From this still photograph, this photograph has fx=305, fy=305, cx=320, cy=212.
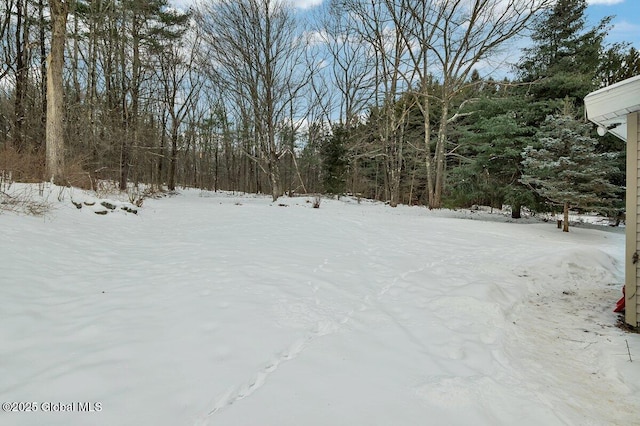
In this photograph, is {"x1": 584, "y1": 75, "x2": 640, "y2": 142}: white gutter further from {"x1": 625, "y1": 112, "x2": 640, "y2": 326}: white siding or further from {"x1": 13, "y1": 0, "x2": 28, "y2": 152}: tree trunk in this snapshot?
{"x1": 13, "y1": 0, "x2": 28, "y2": 152}: tree trunk

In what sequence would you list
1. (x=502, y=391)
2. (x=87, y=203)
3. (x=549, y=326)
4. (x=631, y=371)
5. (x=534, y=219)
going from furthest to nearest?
(x=534, y=219), (x=87, y=203), (x=549, y=326), (x=631, y=371), (x=502, y=391)

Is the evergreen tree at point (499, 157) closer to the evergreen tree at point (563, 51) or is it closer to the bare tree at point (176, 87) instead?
the evergreen tree at point (563, 51)

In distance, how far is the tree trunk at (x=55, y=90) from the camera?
24.8 ft

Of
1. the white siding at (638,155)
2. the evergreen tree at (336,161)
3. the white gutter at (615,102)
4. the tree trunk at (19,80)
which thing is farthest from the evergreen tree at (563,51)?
the tree trunk at (19,80)

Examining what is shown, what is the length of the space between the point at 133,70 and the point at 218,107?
416 inches

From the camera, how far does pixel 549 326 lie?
10.6 feet

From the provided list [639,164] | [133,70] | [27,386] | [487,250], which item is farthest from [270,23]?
[27,386]

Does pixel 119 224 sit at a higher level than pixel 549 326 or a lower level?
higher

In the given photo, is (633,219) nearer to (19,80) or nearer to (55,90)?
(55,90)

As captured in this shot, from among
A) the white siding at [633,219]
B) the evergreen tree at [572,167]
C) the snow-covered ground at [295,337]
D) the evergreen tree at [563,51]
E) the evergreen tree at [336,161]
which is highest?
the evergreen tree at [563,51]

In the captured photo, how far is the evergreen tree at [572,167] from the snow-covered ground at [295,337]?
12.6 ft

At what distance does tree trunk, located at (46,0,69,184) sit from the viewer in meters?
7.57

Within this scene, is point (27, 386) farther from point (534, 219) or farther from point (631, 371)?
point (534, 219)

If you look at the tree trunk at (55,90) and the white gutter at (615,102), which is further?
the tree trunk at (55,90)
